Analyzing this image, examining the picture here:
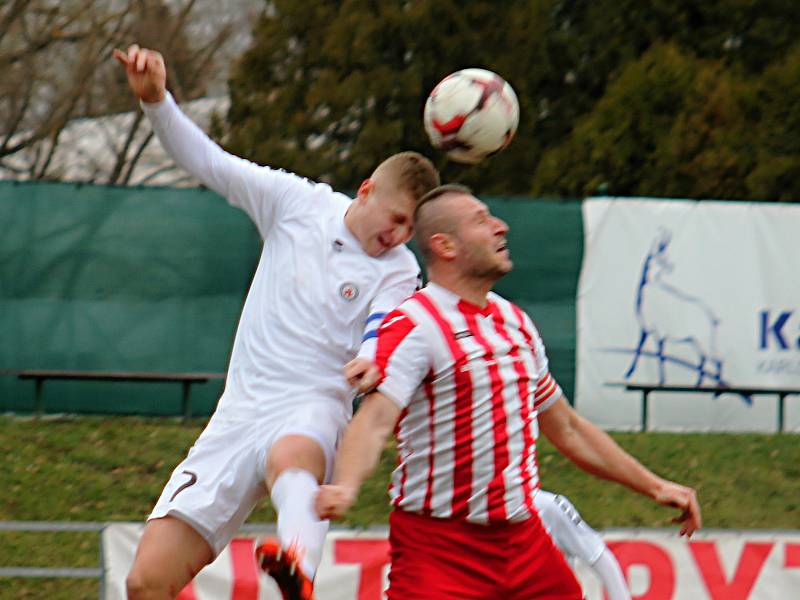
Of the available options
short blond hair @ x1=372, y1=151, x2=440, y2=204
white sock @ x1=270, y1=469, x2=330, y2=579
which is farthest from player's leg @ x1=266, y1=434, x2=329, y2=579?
short blond hair @ x1=372, y1=151, x2=440, y2=204

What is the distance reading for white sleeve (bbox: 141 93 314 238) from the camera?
524 cm

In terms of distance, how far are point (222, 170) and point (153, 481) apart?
5485mm

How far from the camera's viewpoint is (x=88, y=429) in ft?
37.6

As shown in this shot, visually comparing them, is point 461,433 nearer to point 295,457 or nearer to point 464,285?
point 464,285

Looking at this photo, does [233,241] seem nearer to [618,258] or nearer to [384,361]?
[618,258]

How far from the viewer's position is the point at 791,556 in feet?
24.9

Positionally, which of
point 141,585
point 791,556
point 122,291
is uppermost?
point 122,291

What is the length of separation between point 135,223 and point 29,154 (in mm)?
13431

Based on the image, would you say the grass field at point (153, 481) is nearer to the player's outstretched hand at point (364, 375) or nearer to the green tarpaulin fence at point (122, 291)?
the green tarpaulin fence at point (122, 291)

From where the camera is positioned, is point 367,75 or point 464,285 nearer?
point 464,285

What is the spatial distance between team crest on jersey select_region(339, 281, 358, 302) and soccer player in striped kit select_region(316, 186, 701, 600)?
461mm

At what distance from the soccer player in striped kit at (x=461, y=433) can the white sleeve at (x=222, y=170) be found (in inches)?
32.8

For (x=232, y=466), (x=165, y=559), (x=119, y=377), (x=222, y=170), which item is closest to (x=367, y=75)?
(x=119, y=377)

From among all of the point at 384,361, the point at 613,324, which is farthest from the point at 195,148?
the point at 613,324
